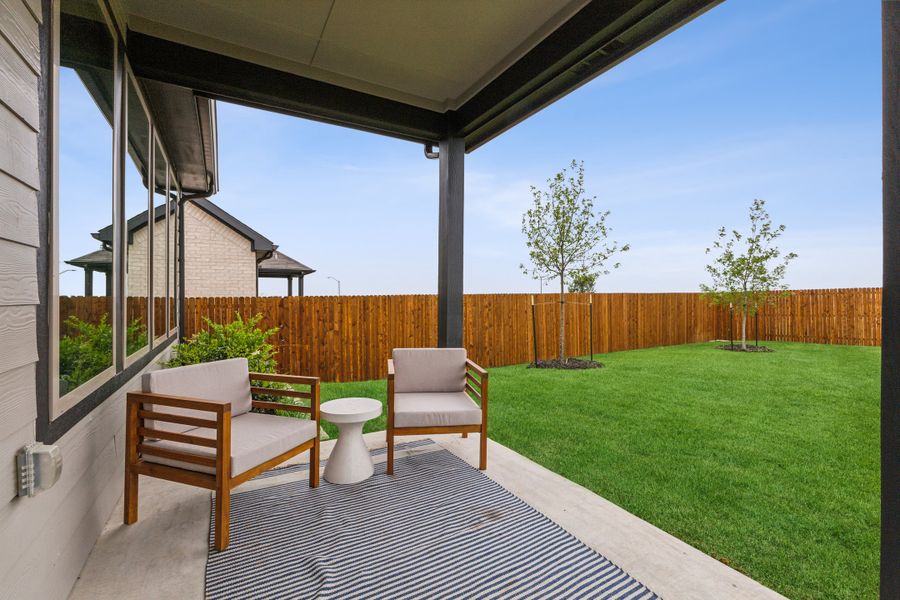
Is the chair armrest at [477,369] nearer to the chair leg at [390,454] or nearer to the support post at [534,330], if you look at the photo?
the chair leg at [390,454]

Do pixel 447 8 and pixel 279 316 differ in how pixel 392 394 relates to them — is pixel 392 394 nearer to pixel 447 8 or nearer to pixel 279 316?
pixel 447 8

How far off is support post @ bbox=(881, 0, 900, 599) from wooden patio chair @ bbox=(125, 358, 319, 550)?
2455 mm

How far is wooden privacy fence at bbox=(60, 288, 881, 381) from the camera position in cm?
668

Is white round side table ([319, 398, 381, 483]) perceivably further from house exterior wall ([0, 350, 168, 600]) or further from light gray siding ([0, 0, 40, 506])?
light gray siding ([0, 0, 40, 506])

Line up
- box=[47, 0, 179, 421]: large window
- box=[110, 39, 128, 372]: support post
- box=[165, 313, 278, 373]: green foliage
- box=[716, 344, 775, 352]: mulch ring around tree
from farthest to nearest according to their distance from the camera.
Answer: box=[716, 344, 775, 352]: mulch ring around tree, box=[165, 313, 278, 373]: green foliage, box=[110, 39, 128, 372]: support post, box=[47, 0, 179, 421]: large window

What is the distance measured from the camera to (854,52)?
19.3 ft

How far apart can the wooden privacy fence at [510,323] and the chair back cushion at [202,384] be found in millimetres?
911

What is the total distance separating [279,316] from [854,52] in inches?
361

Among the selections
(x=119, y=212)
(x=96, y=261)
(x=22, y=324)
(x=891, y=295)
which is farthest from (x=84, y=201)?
(x=891, y=295)

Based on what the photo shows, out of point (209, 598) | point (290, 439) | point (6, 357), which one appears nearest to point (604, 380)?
point (290, 439)

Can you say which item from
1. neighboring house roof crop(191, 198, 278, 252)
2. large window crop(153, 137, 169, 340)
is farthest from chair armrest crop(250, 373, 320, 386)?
neighboring house roof crop(191, 198, 278, 252)

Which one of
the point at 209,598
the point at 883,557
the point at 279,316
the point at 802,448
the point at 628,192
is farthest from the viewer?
the point at 628,192

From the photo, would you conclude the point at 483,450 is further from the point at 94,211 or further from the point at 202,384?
the point at 94,211

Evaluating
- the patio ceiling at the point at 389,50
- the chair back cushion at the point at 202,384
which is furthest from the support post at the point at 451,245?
the chair back cushion at the point at 202,384
